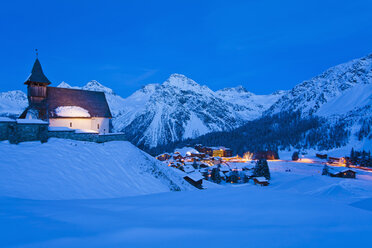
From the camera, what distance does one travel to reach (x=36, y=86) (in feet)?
95.2

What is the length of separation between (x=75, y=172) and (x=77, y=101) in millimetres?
17578

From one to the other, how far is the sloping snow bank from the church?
5.94 metres

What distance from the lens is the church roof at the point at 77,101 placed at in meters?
29.5

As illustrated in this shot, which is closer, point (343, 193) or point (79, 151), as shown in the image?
point (79, 151)

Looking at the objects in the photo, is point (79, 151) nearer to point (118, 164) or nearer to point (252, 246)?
point (118, 164)

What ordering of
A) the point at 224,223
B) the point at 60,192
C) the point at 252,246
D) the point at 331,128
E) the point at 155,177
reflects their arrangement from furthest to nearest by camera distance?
1. the point at 331,128
2. the point at 155,177
3. the point at 60,192
4. the point at 224,223
5. the point at 252,246

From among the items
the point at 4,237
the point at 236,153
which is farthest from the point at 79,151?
the point at 236,153

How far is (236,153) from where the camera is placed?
433 ft

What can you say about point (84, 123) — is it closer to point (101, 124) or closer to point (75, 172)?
point (101, 124)

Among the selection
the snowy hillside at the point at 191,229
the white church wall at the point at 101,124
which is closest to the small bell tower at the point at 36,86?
the white church wall at the point at 101,124

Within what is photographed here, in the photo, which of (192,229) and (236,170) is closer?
(192,229)

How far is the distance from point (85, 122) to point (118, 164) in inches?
506

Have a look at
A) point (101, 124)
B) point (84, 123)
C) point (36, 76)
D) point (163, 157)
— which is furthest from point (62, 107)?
point (163, 157)

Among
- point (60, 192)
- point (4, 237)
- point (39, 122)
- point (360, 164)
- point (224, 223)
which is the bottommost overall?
point (360, 164)
